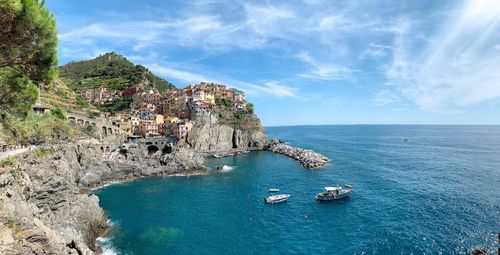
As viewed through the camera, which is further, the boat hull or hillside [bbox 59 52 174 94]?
hillside [bbox 59 52 174 94]

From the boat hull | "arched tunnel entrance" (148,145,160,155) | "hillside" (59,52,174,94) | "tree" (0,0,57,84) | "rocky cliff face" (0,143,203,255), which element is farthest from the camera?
"hillside" (59,52,174,94)

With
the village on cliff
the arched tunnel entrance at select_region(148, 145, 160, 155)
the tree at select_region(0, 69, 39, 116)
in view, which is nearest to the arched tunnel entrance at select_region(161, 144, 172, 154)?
the arched tunnel entrance at select_region(148, 145, 160, 155)

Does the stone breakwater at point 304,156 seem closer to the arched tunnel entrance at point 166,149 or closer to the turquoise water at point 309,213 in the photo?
the turquoise water at point 309,213

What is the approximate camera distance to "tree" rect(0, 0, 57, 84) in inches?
453

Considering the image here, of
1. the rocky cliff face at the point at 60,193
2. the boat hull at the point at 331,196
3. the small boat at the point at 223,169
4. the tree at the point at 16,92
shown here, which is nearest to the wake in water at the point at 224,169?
the small boat at the point at 223,169

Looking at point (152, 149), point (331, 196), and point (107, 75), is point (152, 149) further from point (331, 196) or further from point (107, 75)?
point (107, 75)

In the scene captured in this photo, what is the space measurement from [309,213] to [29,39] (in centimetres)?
3902

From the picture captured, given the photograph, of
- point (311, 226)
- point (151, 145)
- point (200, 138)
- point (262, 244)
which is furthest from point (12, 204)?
point (200, 138)

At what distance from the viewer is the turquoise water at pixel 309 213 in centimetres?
3253

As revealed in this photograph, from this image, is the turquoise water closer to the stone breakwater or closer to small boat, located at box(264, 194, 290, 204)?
small boat, located at box(264, 194, 290, 204)

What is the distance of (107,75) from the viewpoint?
155125mm

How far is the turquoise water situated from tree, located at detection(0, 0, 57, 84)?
2291 centimetres

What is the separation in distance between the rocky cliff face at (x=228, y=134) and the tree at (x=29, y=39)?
268 feet

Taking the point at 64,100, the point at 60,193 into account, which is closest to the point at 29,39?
the point at 60,193
